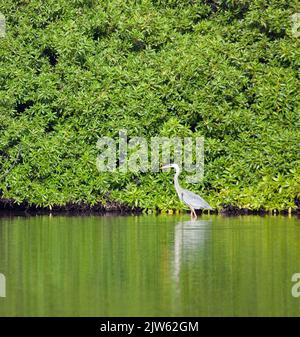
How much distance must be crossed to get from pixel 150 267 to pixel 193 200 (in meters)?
6.94

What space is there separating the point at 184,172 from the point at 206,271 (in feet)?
29.1

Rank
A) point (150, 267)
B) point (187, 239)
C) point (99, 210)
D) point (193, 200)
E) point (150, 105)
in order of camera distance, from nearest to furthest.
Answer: point (150, 267), point (187, 239), point (193, 200), point (150, 105), point (99, 210)

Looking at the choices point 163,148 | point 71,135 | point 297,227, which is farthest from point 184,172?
point 297,227

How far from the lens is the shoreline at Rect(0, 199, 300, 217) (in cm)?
2281

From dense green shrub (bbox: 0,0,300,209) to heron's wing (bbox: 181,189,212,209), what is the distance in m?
0.80

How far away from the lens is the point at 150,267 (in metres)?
14.9

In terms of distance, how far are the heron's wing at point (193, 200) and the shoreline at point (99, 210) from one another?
1023 millimetres

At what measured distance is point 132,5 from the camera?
23906 millimetres

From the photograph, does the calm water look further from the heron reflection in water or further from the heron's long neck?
the heron's long neck

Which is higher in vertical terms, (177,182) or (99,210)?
(177,182)

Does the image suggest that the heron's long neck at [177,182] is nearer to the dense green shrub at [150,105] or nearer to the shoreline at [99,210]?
the dense green shrub at [150,105]

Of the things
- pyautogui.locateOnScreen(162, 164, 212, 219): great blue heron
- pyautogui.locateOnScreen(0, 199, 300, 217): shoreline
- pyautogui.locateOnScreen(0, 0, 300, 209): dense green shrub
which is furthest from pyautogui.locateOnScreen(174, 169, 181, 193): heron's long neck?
pyautogui.locateOnScreen(0, 199, 300, 217): shoreline

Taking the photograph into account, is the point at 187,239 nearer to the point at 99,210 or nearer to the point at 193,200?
the point at 193,200

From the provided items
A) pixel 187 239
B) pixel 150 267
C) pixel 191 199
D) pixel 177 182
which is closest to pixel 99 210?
pixel 177 182
